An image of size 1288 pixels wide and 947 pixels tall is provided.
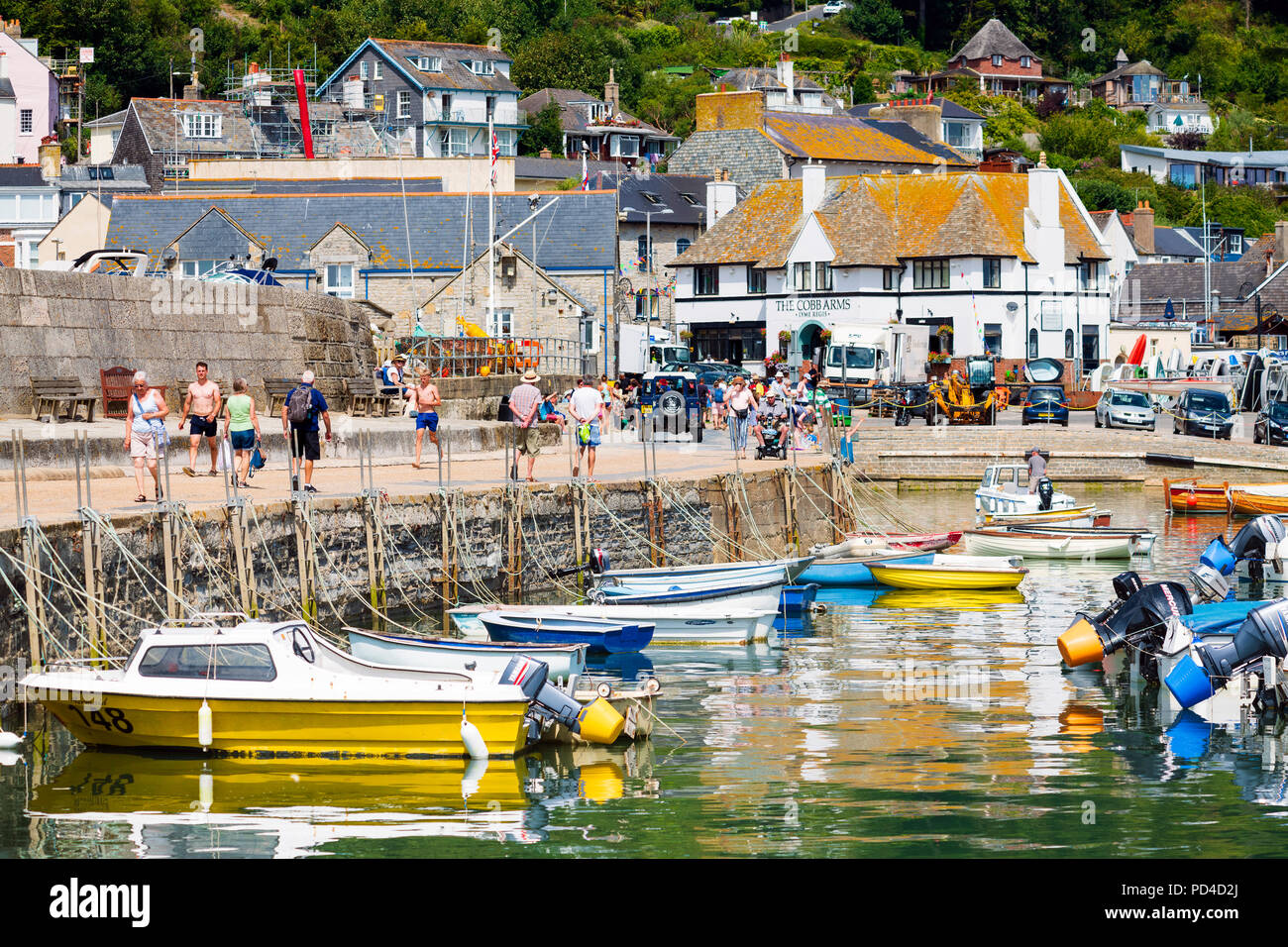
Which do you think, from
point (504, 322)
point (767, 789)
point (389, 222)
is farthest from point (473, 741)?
point (389, 222)

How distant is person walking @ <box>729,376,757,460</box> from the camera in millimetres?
37375

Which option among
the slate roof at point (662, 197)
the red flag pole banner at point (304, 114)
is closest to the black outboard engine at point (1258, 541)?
the slate roof at point (662, 197)

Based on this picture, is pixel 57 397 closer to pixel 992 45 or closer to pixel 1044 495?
pixel 1044 495

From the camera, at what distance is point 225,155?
91438 millimetres

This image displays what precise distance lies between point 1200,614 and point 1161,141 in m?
111

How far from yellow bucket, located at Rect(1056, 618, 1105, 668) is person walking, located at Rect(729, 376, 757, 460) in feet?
51.3

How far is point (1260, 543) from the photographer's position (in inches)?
1168

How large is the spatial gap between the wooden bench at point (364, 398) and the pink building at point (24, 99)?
62451 mm

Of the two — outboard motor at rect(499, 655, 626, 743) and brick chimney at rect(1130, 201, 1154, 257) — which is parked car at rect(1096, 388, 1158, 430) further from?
brick chimney at rect(1130, 201, 1154, 257)

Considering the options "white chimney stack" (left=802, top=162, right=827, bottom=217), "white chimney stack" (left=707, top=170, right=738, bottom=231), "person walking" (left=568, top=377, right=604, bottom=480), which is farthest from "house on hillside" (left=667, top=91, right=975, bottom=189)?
"person walking" (left=568, top=377, right=604, bottom=480)
